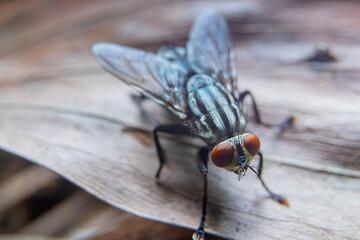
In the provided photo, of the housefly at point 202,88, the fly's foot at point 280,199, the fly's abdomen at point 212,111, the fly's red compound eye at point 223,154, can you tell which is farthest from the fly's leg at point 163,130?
the fly's foot at point 280,199

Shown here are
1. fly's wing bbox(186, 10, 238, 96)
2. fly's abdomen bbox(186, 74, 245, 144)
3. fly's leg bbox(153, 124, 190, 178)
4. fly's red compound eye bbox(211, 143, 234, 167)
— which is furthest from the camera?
fly's wing bbox(186, 10, 238, 96)

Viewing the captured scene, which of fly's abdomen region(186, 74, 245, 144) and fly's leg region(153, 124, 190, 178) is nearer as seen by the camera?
fly's abdomen region(186, 74, 245, 144)

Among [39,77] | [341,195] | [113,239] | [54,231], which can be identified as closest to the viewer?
[341,195]

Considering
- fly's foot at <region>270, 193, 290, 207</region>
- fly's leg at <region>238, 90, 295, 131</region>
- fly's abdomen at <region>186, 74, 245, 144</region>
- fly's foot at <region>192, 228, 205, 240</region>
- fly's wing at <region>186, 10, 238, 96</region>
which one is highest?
fly's wing at <region>186, 10, 238, 96</region>

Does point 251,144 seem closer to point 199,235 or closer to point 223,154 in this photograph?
point 223,154

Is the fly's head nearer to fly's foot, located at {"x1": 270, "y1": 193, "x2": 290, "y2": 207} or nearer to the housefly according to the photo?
the housefly

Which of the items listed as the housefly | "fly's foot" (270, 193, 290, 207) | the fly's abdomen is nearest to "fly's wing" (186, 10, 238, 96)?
the housefly

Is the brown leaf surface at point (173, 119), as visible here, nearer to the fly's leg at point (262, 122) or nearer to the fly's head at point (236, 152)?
the fly's leg at point (262, 122)

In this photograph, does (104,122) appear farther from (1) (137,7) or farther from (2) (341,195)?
(2) (341,195)

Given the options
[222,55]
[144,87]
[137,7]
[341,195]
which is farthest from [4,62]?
[341,195]
